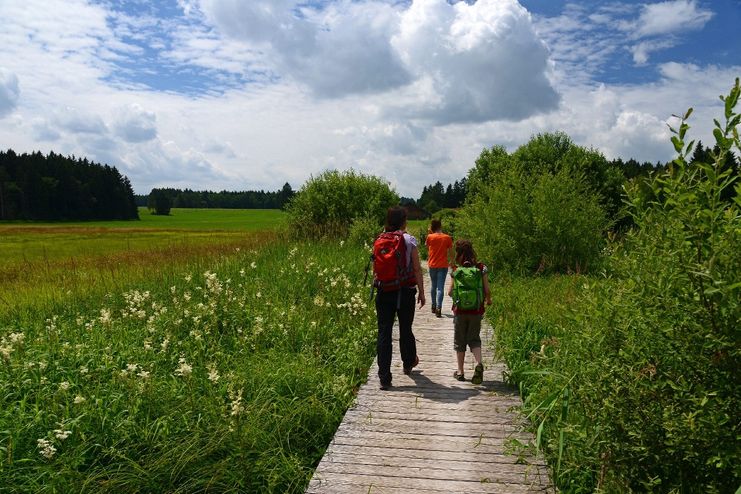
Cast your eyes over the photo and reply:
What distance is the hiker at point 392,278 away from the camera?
607 cm

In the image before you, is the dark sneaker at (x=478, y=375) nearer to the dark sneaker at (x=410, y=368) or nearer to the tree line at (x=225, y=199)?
the dark sneaker at (x=410, y=368)

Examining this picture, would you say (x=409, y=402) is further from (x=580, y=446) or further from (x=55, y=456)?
(x=55, y=456)

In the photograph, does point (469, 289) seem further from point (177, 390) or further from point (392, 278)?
point (177, 390)

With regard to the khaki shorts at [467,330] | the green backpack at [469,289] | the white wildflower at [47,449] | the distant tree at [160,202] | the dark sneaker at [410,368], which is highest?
the distant tree at [160,202]

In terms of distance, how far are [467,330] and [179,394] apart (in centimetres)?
346

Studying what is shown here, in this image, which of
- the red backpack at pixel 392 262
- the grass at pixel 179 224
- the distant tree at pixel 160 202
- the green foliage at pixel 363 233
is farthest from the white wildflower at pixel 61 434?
the distant tree at pixel 160 202

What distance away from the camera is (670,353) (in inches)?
126

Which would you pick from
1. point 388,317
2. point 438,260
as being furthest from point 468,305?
point 438,260

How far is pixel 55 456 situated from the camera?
14.9 ft

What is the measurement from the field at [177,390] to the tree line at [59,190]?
7707 centimetres

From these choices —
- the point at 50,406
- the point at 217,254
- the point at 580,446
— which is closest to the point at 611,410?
the point at 580,446

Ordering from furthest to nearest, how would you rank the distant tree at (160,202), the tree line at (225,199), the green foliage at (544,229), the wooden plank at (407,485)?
the tree line at (225,199) → the distant tree at (160,202) → the green foliage at (544,229) → the wooden plank at (407,485)

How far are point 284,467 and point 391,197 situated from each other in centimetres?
2211

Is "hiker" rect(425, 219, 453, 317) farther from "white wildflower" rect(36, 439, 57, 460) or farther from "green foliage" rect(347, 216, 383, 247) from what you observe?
"green foliage" rect(347, 216, 383, 247)
